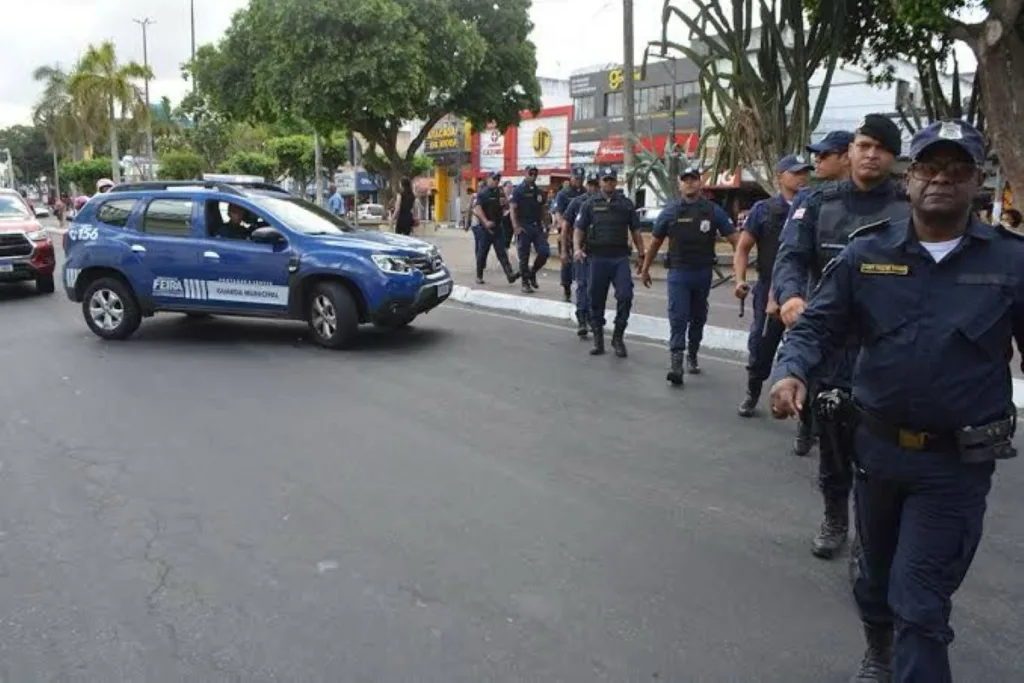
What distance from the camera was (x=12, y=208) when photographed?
13.8 metres

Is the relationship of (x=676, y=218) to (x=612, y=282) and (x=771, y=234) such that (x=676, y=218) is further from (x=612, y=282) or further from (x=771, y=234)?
(x=771, y=234)

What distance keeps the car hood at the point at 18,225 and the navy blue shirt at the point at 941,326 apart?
42.9 feet

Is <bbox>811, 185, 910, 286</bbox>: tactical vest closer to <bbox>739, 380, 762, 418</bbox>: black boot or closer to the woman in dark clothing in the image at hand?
<bbox>739, 380, 762, 418</bbox>: black boot

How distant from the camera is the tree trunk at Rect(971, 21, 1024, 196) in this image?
352 inches

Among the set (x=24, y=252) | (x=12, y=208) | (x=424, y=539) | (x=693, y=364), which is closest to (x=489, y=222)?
(x=693, y=364)

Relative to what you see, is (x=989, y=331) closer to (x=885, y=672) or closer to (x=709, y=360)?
(x=885, y=672)

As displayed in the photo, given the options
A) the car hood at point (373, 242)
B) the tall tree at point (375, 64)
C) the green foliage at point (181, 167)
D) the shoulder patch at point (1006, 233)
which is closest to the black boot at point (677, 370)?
the car hood at point (373, 242)

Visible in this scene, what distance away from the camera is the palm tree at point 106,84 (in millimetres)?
39344

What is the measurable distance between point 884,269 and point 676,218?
184 inches

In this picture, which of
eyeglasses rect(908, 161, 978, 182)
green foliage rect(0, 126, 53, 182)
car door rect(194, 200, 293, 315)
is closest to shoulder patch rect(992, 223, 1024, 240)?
eyeglasses rect(908, 161, 978, 182)

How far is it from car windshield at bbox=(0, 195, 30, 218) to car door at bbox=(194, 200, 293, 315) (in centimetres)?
664

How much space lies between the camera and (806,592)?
350 cm

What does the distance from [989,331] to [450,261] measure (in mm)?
16375

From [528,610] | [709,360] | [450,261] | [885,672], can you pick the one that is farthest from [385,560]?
[450,261]
